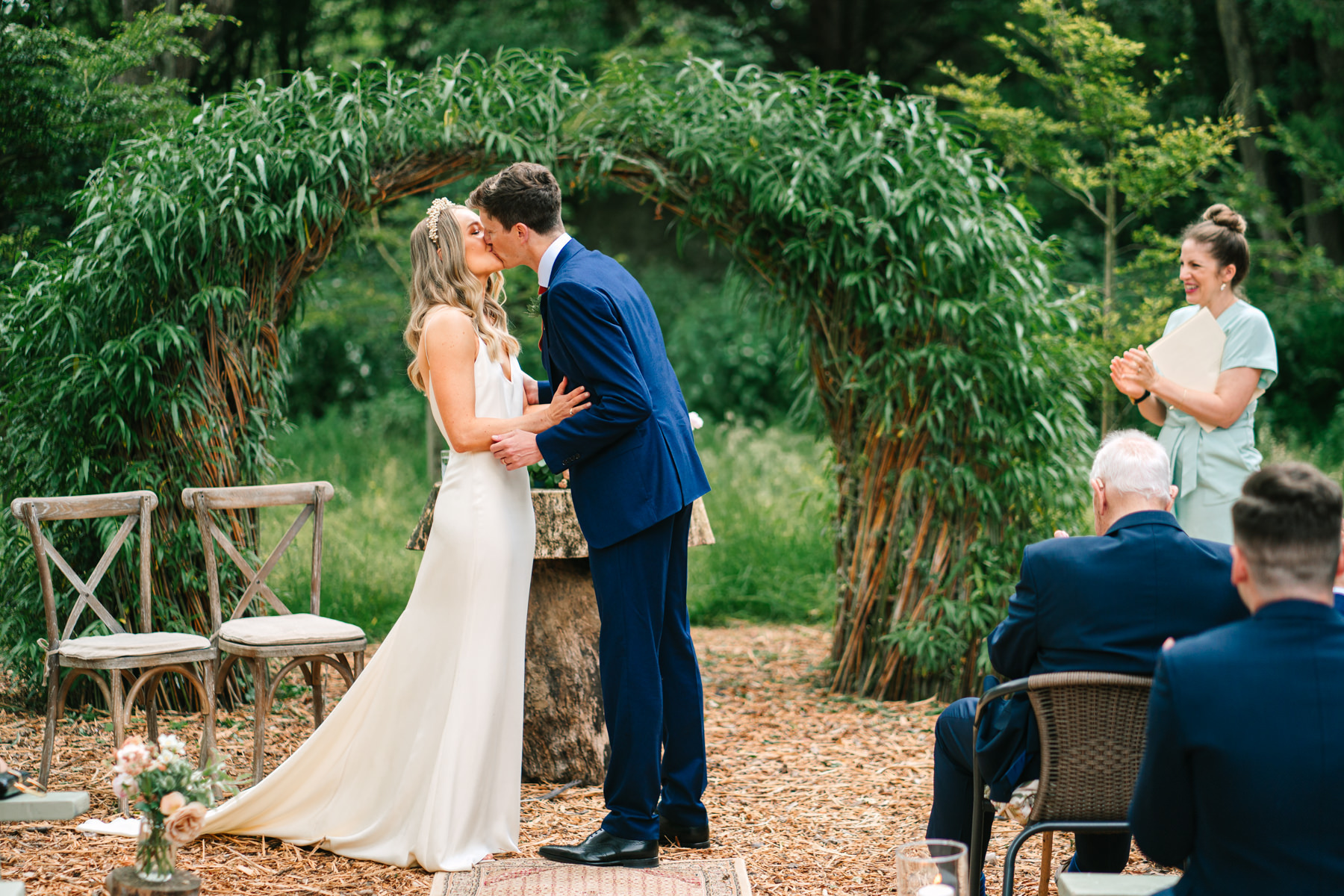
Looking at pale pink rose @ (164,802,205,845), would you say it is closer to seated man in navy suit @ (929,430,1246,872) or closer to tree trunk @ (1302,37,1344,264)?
seated man in navy suit @ (929,430,1246,872)

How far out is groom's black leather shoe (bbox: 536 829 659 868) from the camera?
319 cm

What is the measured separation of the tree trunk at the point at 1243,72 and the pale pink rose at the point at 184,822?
10.5m

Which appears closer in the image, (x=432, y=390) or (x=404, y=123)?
(x=432, y=390)

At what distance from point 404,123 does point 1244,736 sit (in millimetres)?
4154

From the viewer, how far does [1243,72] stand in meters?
10.7

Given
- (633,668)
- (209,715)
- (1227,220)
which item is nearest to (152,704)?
(209,715)

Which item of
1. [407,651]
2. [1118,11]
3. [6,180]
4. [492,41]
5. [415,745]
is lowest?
[415,745]

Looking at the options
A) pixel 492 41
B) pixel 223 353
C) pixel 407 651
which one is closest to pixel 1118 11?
pixel 492 41

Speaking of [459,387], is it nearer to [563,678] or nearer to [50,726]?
[563,678]

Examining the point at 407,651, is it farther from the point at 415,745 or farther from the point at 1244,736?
the point at 1244,736

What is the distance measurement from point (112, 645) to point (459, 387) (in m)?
1.57

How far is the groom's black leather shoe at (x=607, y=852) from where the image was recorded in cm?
319

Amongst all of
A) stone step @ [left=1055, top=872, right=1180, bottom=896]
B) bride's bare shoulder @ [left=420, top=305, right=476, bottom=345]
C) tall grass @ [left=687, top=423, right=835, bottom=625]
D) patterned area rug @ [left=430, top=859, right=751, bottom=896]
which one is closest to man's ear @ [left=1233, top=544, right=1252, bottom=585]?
stone step @ [left=1055, top=872, right=1180, bottom=896]

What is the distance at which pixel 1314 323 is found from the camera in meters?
10.7
